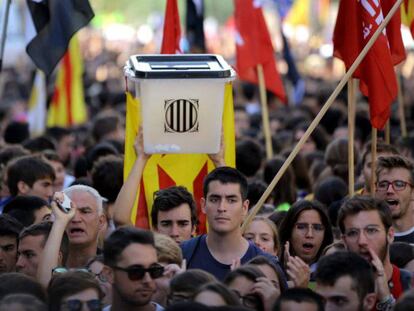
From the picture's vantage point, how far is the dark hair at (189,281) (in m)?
7.90

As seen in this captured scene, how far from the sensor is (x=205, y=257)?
9305mm

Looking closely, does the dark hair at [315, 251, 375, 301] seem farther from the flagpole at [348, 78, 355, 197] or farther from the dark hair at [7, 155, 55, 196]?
the dark hair at [7, 155, 55, 196]

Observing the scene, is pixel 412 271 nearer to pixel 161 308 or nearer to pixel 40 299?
pixel 161 308

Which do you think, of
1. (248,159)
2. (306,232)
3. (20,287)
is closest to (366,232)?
(306,232)

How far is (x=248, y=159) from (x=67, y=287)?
6272 mm

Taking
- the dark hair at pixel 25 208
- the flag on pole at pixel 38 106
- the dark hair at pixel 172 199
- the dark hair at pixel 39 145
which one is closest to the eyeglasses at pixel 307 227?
the dark hair at pixel 172 199

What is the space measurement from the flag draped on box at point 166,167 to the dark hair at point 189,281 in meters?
2.52

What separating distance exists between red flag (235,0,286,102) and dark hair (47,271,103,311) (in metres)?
8.27

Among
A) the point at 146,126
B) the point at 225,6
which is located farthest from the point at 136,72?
the point at 225,6

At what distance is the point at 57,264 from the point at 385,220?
6.46 feet

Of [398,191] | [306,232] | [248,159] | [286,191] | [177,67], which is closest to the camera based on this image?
[177,67]

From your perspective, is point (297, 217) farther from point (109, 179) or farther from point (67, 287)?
point (67, 287)

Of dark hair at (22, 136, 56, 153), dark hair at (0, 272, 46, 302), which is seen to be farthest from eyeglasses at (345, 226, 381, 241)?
dark hair at (22, 136, 56, 153)

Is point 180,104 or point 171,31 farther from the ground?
point 171,31
